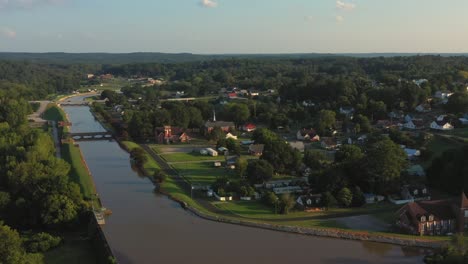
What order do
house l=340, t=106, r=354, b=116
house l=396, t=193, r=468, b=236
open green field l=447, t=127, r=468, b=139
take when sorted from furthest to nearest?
house l=340, t=106, r=354, b=116 < open green field l=447, t=127, r=468, b=139 < house l=396, t=193, r=468, b=236

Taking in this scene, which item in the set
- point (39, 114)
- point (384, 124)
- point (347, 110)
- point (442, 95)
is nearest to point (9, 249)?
point (384, 124)

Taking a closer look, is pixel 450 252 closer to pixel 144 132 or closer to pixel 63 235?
pixel 63 235

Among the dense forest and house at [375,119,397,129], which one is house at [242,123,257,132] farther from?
the dense forest

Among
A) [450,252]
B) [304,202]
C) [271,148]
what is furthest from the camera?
[271,148]

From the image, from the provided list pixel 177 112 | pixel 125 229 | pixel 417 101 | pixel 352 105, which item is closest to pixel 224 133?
pixel 177 112

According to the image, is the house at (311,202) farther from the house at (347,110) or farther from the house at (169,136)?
the house at (347,110)

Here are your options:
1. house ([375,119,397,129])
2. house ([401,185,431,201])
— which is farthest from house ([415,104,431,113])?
house ([401,185,431,201])
